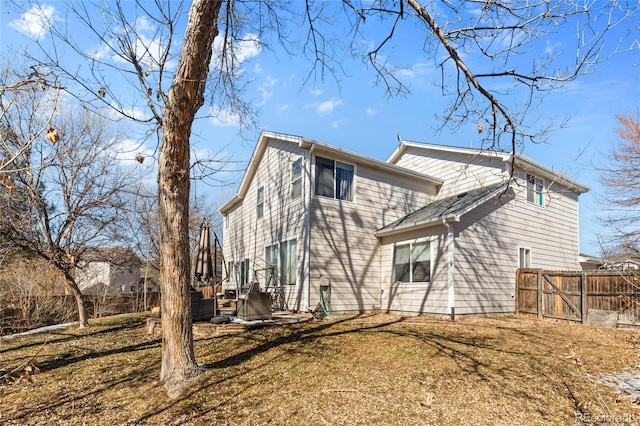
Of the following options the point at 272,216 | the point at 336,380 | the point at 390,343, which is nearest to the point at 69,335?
the point at 272,216

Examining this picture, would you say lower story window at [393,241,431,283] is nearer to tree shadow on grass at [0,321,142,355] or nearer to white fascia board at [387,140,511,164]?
white fascia board at [387,140,511,164]

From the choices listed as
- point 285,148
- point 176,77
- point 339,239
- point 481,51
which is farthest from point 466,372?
point 285,148

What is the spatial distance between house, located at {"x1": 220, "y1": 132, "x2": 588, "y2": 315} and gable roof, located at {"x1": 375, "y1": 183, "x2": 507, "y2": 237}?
5 centimetres

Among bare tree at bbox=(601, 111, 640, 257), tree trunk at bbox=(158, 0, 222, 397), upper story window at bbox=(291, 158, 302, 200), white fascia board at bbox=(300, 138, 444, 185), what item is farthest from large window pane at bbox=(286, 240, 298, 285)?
bare tree at bbox=(601, 111, 640, 257)

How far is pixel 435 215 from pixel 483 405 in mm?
7019

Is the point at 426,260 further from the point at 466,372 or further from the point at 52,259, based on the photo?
the point at 52,259

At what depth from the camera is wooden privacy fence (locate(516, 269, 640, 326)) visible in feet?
31.0

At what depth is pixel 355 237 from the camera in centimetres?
1170

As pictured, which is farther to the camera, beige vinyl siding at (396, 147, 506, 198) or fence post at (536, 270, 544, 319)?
beige vinyl siding at (396, 147, 506, 198)

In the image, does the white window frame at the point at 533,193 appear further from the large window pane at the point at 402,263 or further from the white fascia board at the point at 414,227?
the large window pane at the point at 402,263

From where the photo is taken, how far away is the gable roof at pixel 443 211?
1021 centimetres

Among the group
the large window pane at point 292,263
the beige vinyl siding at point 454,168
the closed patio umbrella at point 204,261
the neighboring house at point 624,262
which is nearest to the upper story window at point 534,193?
the beige vinyl siding at point 454,168

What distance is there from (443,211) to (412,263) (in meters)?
1.78

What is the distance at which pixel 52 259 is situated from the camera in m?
9.17
